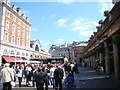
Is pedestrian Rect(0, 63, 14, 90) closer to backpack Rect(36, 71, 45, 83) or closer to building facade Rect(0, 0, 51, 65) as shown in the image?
backpack Rect(36, 71, 45, 83)

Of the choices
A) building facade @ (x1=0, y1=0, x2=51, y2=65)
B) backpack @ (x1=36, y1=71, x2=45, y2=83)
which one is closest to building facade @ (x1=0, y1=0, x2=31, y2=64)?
building facade @ (x1=0, y1=0, x2=51, y2=65)

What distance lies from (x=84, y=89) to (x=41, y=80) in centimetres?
323

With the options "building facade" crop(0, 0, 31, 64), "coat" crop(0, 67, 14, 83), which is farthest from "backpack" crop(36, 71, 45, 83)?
"building facade" crop(0, 0, 31, 64)

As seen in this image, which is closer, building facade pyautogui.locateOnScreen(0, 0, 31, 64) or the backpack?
the backpack

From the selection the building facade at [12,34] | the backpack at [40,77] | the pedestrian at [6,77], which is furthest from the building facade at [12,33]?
the backpack at [40,77]

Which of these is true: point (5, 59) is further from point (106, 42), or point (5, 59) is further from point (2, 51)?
point (106, 42)

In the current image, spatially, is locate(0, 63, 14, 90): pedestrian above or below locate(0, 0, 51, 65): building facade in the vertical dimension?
below

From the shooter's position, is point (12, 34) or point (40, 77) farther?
point (12, 34)

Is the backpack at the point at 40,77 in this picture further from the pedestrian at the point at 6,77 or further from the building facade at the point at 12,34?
the building facade at the point at 12,34

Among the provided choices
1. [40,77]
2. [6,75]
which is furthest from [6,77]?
[40,77]

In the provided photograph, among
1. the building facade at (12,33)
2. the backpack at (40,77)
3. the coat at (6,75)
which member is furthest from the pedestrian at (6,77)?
the building facade at (12,33)

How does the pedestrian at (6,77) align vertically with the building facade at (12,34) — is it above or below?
below

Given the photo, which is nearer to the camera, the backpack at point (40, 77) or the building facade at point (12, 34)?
the backpack at point (40, 77)

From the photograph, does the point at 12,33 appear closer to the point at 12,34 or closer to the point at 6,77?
the point at 12,34
